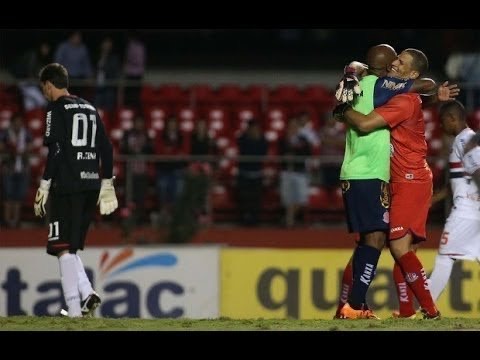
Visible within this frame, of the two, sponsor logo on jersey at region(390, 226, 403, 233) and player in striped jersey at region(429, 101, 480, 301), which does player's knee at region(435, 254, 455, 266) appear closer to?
player in striped jersey at region(429, 101, 480, 301)

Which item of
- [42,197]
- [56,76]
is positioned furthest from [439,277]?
[56,76]

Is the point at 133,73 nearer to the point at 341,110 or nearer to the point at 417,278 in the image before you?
the point at 341,110

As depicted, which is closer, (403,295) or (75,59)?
(403,295)

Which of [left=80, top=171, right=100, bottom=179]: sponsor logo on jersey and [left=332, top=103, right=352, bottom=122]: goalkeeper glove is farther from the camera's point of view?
[left=80, top=171, right=100, bottom=179]: sponsor logo on jersey

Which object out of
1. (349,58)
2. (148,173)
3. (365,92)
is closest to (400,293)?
(365,92)

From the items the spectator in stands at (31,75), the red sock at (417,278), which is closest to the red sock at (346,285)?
the red sock at (417,278)

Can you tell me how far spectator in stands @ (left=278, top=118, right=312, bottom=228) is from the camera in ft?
59.5

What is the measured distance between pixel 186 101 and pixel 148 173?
11.5 feet

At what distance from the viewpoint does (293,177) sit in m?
18.1

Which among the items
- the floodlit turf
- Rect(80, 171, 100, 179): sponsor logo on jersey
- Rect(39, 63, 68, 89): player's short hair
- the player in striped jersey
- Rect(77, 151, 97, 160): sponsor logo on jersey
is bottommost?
the floodlit turf

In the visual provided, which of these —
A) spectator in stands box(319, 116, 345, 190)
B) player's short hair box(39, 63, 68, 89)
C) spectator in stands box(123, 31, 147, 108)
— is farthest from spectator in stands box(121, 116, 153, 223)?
player's short hair box(39, 63, 68, 89)

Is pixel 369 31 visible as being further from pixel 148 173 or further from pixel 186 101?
pixel 148 173

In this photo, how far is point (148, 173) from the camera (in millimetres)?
18156

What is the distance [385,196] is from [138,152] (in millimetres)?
9081
